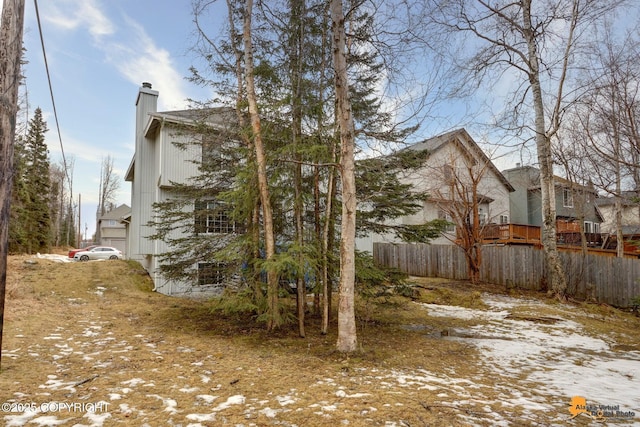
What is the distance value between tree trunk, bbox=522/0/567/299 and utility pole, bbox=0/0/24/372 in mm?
12120

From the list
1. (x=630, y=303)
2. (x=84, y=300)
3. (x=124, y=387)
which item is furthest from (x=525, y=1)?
(x=84, y=300)

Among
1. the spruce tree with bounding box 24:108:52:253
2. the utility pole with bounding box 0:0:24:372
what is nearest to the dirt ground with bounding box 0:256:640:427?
the utility pole with bounding box 0:0:24:372

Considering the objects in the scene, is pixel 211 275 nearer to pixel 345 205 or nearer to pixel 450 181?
pixel 345 205

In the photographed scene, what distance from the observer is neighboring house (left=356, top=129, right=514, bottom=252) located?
1242 cm

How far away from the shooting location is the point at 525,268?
12.1 meters

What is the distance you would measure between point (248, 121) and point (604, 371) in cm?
667

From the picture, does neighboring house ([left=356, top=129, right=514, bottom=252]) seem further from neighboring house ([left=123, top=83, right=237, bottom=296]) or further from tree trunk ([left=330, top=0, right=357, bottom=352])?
neighboring house ([left=123, top=83, right=237, bottom=296])

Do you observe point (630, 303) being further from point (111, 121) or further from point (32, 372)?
point (111, 121)

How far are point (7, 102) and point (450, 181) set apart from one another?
41.1ft

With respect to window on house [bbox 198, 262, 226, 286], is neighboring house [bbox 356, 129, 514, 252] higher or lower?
higher

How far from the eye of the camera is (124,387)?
11.6ft

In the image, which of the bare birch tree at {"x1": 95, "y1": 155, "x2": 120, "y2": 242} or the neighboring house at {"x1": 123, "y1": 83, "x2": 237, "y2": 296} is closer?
the neighboring house at {"x1": 123, "y1": 83, "x2": 237, "y2": 296}

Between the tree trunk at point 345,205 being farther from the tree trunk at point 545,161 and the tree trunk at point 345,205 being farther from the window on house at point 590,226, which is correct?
the window on house at point 590,226

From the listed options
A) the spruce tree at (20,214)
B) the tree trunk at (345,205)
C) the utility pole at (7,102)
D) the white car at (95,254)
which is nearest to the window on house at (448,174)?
the tree trunk at (345,205)
